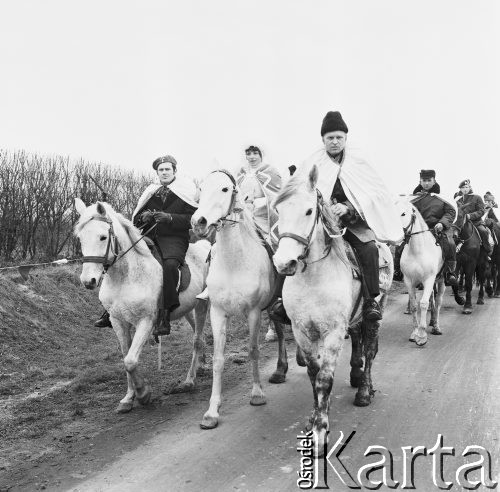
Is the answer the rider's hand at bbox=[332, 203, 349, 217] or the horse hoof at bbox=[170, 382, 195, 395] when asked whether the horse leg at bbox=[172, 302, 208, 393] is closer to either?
the horse hoof at bbox=[170, 382, 195, 395]

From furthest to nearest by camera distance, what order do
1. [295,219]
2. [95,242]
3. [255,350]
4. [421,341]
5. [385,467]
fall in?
[421,341], [255,350], [95,242], [295,219], [385,467]

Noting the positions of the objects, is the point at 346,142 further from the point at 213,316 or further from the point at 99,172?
the point at 99,172

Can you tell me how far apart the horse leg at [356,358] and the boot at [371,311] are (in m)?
0.64

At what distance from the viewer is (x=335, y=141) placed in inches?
217

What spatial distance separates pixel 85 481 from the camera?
13.1 feet

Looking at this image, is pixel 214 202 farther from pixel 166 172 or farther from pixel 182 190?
pixel 166 172

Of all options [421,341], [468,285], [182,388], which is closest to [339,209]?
[182,388]

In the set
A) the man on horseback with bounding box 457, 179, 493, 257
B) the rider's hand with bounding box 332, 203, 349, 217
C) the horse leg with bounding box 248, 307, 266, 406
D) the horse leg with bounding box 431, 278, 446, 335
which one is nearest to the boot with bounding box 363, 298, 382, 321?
the rider's hand with bounding box 332, 203, 349, 217

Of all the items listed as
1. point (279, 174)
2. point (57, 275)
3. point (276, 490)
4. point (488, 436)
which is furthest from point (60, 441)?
point (57, 275)

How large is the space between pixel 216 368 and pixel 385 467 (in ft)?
6.40

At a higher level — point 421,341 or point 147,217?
point 147,217

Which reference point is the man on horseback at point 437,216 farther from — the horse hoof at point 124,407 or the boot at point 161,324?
the horse hoof at point 124,407

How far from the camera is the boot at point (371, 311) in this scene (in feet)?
17.4

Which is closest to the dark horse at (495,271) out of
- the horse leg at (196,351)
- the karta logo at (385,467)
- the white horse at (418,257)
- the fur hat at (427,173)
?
the fur hat at (427,173)
